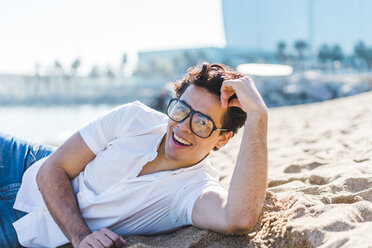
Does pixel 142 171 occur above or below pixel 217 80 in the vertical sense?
below

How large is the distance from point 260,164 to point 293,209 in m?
0.31

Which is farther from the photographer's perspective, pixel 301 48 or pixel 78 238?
pixel 301 48

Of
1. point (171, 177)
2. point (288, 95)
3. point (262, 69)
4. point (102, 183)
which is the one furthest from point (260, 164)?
point (262, 69)

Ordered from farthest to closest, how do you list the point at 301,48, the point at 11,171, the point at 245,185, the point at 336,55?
the point at 301,48
the point at 336,55
the point at 11,171
the point at 245,185

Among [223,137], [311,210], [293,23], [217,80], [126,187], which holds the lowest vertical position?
[293,23]

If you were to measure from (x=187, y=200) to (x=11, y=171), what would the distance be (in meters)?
0.92

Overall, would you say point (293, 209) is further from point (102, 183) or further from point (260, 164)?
point (102, 183)

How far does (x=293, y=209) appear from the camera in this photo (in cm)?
151

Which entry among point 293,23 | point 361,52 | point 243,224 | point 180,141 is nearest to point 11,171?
point 180,141

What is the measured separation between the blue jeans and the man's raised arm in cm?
81

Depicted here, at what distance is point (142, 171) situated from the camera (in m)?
1.58

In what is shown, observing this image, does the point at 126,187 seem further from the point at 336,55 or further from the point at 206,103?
the point at 336,55

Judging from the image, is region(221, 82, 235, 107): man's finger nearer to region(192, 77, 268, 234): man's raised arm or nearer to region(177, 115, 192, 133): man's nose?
region(192, 77, 268, 234): man's raised arm

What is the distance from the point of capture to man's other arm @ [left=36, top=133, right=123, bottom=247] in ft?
4.83
